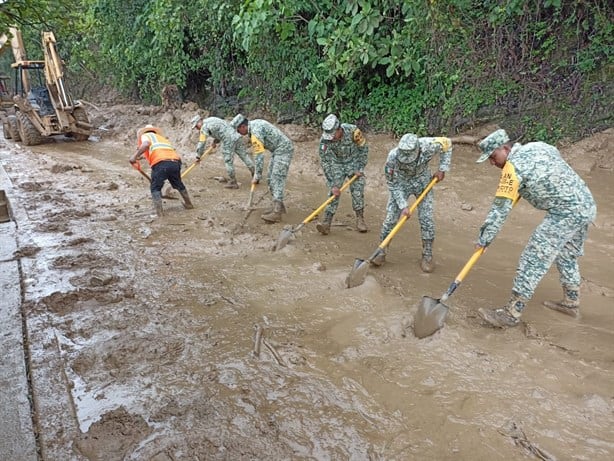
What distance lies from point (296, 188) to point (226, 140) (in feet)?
4.75

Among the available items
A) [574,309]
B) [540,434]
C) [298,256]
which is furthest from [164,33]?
[540,434]

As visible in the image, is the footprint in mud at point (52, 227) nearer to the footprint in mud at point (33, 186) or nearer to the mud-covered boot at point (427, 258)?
the footprint in mud at point (33, 186)

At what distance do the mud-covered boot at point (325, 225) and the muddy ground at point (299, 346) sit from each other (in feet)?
0.32

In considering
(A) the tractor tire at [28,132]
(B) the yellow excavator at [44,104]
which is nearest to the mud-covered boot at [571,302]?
(B) the yellow excavator at [44,104]

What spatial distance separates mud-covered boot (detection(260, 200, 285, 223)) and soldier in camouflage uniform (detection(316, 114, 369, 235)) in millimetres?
711

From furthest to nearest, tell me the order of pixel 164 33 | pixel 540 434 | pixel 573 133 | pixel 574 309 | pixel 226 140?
1. pixel 164 33
2. pixel 226 140
3. pixel 573 133
4. pixel 574 309
5. pixel 540 434

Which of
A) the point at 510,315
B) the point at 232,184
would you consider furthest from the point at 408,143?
the point at 232,184

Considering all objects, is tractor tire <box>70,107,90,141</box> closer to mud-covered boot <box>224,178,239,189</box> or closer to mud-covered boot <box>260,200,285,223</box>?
mud-covered boot <box>224,178,239,189</box>

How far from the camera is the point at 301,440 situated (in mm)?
2633

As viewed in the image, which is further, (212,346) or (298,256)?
(298,256)

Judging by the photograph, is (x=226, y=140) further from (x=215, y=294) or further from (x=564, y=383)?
(x=564, y=383)

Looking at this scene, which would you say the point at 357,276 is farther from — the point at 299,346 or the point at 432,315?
the point at 299,346

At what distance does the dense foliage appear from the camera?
263 inches

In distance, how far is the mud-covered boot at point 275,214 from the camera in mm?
6324
